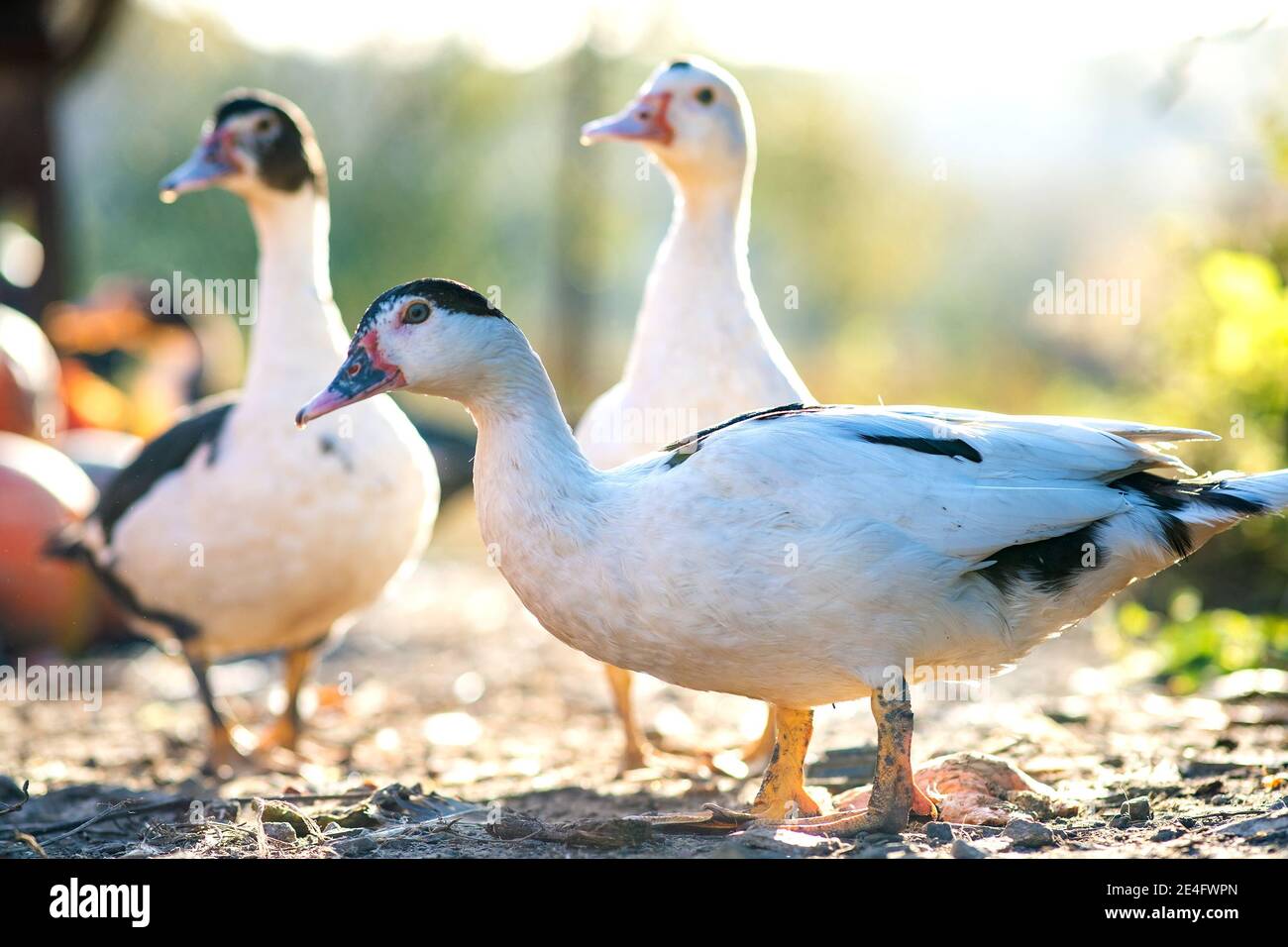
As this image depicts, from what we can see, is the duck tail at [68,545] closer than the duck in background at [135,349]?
Yes

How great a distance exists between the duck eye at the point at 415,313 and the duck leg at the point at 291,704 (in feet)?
8.18

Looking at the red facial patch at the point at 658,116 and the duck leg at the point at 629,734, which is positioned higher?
the red facial patch at the point at 658,116

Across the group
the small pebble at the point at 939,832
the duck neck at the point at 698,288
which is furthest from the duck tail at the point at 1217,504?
the duck neck at the point at 698,288

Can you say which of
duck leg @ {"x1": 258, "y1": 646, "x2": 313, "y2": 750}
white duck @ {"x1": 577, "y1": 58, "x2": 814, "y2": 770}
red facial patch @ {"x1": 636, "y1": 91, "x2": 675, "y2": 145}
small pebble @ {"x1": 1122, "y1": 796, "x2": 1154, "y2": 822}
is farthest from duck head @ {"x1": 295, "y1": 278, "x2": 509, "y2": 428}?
duck leg @ {"x1": 258, "y1": 646, "x2": 313, "y2": 750}

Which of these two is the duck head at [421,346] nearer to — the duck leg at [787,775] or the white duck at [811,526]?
the white duck at [811,526]

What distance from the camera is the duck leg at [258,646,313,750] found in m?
5.65

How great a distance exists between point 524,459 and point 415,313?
1.49 feet

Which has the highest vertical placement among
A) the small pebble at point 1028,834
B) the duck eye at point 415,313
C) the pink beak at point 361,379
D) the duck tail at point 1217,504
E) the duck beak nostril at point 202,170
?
the duck beak nostril at point 202,170

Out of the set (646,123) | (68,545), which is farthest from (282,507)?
(646,123)

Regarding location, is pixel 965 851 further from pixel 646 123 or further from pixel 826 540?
pixel 646 123

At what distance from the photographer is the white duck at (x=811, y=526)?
3.32m

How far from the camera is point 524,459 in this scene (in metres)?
3.54
